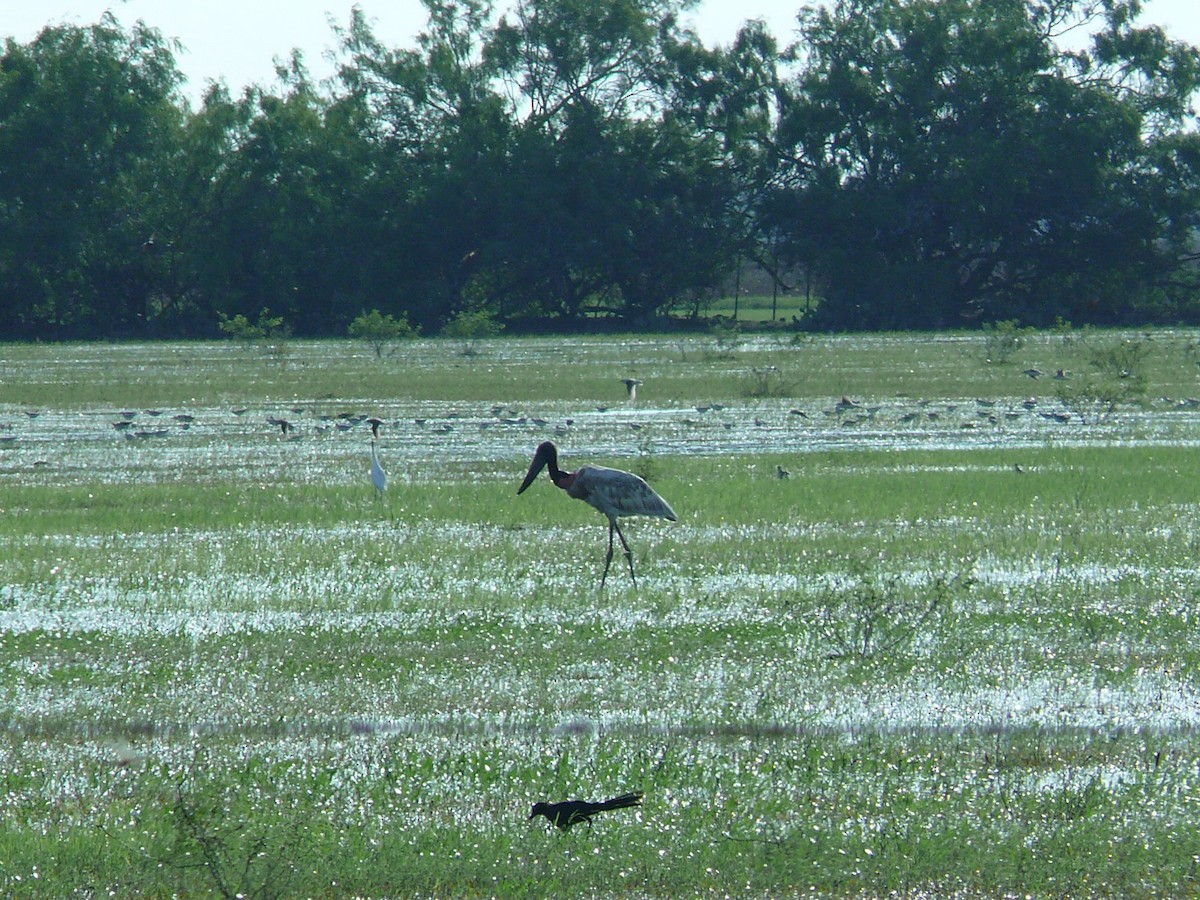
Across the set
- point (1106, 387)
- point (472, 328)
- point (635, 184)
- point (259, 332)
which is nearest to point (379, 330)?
point (472, 328)

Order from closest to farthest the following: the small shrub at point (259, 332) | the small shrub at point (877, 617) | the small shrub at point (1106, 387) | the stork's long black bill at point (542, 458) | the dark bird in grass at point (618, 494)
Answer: the small shrub at point (877, 617)
the dark bird in grass at point (618, 494)
the stork's long black bill at point (542, 458)
the small shrub at point (1106, 387)
the small shrub at point (259, 332)

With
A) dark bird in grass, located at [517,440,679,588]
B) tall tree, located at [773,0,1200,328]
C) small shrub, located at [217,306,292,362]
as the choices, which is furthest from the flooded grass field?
tall tree, located at [773,0,1200,328]

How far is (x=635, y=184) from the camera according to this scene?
55.2m

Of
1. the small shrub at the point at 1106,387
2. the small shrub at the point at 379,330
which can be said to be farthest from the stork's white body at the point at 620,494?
the small shrub at the point at 379,330

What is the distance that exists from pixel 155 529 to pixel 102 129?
47.0 meters

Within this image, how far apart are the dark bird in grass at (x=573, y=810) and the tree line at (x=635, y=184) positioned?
49745mm

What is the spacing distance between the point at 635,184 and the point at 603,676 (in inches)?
1927

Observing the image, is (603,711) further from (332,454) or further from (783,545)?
(332,454)

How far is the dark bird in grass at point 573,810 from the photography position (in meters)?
4.89

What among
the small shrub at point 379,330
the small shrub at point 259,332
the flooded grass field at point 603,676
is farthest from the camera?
the small shrub at point 259,332

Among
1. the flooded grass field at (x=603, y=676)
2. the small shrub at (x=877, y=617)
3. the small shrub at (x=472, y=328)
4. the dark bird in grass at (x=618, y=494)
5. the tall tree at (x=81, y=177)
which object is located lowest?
the flooded grass field at (x=603, y=676)

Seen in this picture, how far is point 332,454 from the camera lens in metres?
18.2

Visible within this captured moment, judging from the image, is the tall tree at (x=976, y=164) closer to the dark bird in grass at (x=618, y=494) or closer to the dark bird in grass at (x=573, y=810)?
the dark bird in grass at (x=618, y=494)

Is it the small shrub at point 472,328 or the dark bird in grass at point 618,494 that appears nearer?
the dark bird in grass at point 618,494
